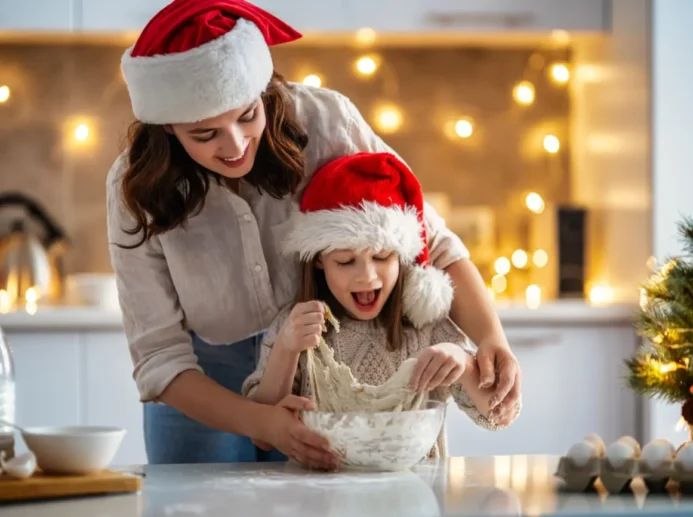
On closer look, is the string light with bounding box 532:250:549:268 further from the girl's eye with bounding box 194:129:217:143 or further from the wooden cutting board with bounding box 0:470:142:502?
the wooden cutting board with bounding box 0:470:142:502

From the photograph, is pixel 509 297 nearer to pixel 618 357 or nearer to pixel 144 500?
pixel 618 357

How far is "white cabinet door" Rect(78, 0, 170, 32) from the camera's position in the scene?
2.93m

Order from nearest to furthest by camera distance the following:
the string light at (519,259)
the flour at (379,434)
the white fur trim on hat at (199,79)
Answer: the flour at (379,434), the white fur trim on hat at (199,79), the string light at (519,259)

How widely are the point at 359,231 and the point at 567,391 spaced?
1483mm

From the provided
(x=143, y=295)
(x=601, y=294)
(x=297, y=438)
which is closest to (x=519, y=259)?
(x=601, y=294)

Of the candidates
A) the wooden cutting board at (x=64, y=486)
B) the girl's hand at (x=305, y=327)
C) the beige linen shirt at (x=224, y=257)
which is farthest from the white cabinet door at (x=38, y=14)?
the wooden cutting board at (x=64, y=486)

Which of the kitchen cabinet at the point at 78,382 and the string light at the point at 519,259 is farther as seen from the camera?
the string light at the point at 519,259

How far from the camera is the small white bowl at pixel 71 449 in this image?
3.79ft

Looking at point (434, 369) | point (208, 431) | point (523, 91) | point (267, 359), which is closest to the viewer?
point (434, 369)

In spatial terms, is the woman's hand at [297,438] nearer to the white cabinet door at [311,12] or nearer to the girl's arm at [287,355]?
the girl's arm at [287,355]

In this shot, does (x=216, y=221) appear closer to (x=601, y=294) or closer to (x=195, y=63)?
(x=195, y=63)

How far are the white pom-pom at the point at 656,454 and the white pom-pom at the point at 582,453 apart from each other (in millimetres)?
55

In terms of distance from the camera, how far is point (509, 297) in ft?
10.8

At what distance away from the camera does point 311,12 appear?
9.73 ft
